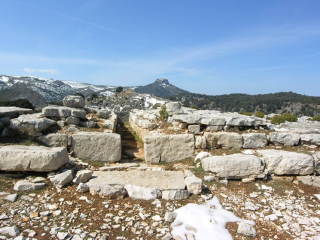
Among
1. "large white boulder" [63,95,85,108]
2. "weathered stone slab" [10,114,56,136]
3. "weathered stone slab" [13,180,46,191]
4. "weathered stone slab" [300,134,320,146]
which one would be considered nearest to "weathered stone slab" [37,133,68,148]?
"weathered stone slab" [10,114,56,136]

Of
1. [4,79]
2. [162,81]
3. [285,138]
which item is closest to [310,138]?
[285,138]

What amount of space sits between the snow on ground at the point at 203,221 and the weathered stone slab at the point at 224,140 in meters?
2.97

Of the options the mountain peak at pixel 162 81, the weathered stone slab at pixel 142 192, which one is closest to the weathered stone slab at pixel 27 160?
the weathered stone slab at pixel 142 192

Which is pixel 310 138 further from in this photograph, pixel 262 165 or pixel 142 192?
pixel 142 192

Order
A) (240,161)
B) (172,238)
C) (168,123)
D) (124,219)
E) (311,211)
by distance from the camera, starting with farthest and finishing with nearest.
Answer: (168,123)
(240,161)
(311,211)
(124,219)
(172,238)

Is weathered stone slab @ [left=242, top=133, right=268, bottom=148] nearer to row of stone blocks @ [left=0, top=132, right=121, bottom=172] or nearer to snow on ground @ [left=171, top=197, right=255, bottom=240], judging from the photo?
snow on ground @ [left=171, top=197, right=255, bottom=240]

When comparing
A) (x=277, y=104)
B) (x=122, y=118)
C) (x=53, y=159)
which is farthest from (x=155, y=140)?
(x=277, y=104)

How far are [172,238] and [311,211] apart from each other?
3068mm

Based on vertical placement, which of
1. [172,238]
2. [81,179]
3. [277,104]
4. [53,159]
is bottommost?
[172,238]

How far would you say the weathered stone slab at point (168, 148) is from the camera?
6.75m

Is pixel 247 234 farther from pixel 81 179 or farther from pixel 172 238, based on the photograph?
pixel 81 179

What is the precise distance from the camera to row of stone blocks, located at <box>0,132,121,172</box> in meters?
4.73

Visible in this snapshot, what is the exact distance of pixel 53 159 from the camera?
487cm

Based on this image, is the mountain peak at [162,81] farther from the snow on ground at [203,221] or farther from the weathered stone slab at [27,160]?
the snow on ground at [203,221]
